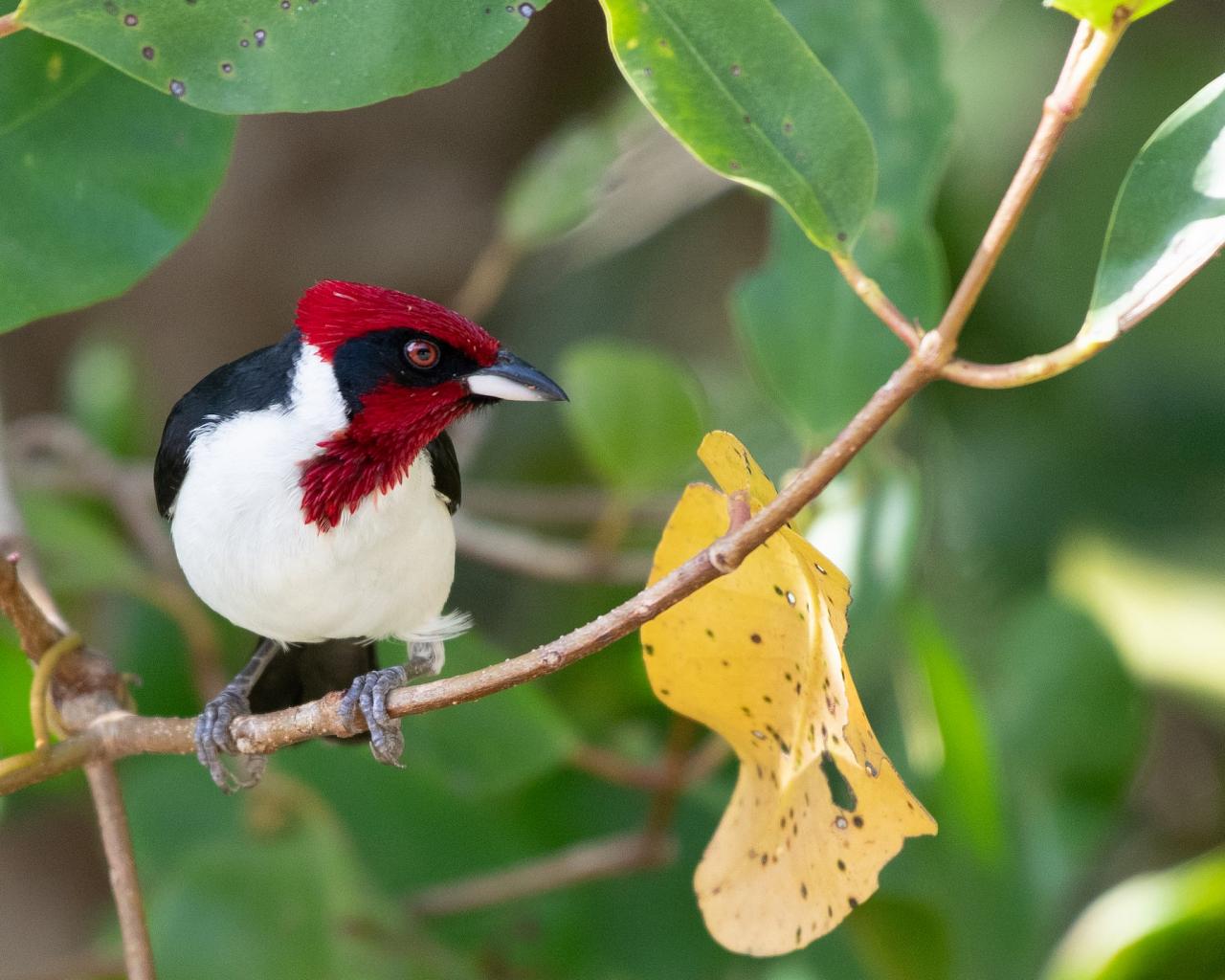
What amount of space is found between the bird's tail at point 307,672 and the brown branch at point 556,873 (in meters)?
0.33

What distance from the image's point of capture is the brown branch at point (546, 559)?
5.74ft

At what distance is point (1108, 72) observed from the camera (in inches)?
97.3

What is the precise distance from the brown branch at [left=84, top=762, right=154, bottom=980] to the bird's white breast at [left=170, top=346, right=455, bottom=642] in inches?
6.3

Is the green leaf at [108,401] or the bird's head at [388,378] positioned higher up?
the bird's head at [388,378]

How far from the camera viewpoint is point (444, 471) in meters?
1.21

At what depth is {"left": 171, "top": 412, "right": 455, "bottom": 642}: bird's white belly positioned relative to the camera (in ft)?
3.54

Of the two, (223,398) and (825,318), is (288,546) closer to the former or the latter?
(223,398)

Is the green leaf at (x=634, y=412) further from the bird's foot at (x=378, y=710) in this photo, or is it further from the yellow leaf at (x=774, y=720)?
the yellow leaf at (x=774, y=720)

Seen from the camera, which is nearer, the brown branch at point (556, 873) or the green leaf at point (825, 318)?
the green leaf at point (825, 318)

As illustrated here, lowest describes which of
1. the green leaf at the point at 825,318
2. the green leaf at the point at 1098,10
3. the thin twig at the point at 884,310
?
the green leaf at the point at 825,318

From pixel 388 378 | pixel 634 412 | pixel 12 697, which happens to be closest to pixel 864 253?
pixel 634 412

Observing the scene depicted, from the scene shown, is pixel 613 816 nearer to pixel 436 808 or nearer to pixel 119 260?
pixel 436 808

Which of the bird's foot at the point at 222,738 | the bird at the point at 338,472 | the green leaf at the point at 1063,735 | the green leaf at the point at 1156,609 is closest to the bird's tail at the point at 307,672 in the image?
the bird's foot at the point at 222,738

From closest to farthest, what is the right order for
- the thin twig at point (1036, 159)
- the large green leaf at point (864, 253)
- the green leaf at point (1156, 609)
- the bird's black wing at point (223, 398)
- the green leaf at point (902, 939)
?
1. the thin twig at point (1036, 159)
2. the bird's black wing at point (223, 398)
3. the large green leaf at point (864, 253)
4. the green leaf at point (902, 939)
5. the green leaf at point (1156, 609)
